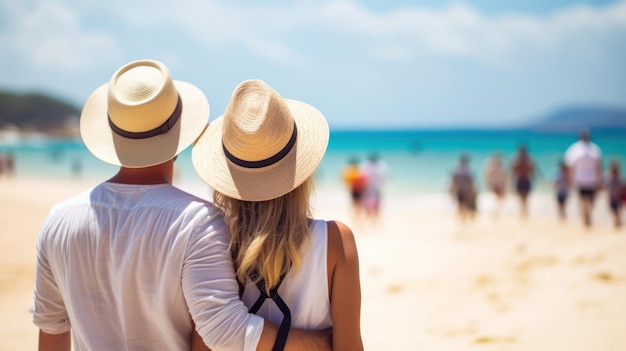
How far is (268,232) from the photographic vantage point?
1672 mm

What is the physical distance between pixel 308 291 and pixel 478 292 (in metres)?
3.80

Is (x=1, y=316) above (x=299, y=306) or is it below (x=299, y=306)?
below

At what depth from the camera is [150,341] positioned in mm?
1763

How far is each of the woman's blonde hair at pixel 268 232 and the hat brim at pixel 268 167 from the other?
58 mm

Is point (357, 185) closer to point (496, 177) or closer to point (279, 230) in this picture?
point (496, 177)

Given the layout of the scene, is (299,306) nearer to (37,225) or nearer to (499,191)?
(37,225)

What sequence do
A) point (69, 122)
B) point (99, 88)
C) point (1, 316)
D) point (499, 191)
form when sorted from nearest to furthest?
1. point (99, 88)
2. point (1, 316)
3. point (499, 191)
4. point (69, 122)

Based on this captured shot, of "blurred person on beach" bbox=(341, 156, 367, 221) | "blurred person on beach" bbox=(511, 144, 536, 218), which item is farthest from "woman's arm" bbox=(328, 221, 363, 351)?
"blurred person on beach" bbox=(511, 144, 536, 218)

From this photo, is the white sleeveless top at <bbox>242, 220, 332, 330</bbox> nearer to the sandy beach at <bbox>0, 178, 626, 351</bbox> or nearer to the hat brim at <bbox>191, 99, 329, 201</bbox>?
the hat brim at <bbox>191, 99, 329, 201</bbox>

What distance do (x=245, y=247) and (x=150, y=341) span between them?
0.47 metres

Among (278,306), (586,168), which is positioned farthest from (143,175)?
(586,168)

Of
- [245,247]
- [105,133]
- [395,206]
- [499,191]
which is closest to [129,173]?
[105,133]

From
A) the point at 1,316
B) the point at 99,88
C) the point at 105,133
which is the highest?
the point at 99,88

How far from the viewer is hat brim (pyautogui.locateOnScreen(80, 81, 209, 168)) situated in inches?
70.4
